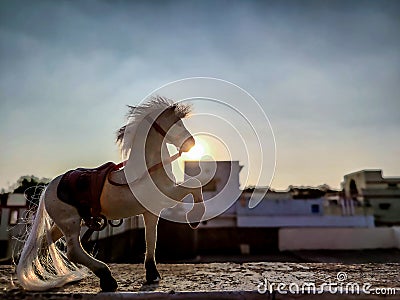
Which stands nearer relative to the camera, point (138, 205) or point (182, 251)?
point (138, 205)

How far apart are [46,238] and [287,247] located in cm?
1229

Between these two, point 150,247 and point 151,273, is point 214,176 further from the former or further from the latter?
point 151,273

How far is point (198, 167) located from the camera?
288 cm

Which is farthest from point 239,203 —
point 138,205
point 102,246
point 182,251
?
point 138,205

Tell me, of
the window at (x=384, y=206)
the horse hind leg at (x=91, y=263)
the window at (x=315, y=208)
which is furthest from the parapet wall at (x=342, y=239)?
the window at (x=384, y=206)

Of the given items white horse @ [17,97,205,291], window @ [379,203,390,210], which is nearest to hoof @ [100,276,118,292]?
white horse @ [17,97,205,291]

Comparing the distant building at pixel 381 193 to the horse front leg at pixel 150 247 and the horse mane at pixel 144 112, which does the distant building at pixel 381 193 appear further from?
the horse mane at pixel 144 112

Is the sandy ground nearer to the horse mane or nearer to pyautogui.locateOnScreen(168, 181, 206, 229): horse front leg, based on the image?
pyautogui.locateOnScreen(168, 181, 206, 229): horse front leg

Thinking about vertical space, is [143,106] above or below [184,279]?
above

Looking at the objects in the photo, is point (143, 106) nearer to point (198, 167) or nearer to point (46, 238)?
point (198, 167)

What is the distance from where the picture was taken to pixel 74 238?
2404mm

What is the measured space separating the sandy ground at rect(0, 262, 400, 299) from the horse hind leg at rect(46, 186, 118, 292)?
0.29ft

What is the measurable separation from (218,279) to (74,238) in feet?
3.65

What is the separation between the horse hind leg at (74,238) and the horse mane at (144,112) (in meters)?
0.54
